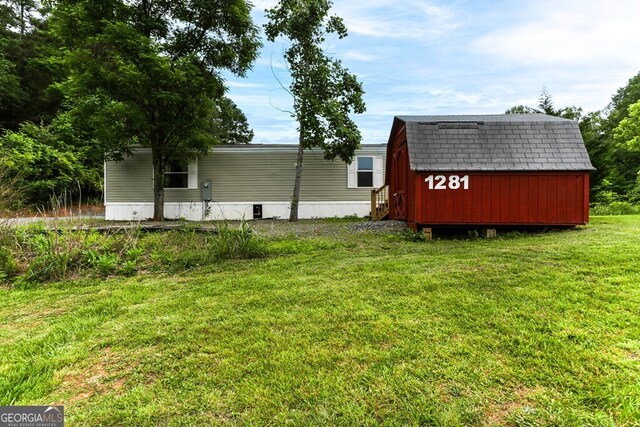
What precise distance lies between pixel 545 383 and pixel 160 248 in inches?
227

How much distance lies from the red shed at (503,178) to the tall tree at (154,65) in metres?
6.93

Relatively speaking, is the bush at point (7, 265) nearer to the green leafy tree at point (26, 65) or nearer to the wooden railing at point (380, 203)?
the wooden railing at point (380, 203)

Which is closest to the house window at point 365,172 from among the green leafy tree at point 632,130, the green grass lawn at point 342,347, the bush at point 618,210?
the bush at point 618,210

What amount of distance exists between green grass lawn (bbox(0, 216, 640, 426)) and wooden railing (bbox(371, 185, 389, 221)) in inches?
253

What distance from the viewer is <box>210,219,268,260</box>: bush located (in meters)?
5.59

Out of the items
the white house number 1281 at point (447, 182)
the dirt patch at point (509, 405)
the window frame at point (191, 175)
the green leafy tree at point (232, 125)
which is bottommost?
the dirt patch at point (509, 405)

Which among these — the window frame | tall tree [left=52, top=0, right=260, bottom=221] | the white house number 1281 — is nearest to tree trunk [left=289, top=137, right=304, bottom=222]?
A: tall tree [left=52, top=0, right=260, bottom=221]

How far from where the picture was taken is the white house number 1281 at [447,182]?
7371 millimetres

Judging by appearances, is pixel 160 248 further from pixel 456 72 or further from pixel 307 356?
pixel 456 72

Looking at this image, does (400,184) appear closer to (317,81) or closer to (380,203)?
(380,203)

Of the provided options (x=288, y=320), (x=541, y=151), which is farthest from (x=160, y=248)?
(x=541, y=151)

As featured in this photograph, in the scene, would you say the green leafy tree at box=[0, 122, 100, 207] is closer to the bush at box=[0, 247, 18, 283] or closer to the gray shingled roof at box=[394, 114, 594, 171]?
the bush at box=[0, 247, 18, 283]

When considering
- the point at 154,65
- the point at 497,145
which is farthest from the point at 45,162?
the point at 497,145

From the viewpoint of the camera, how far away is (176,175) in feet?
42.4
